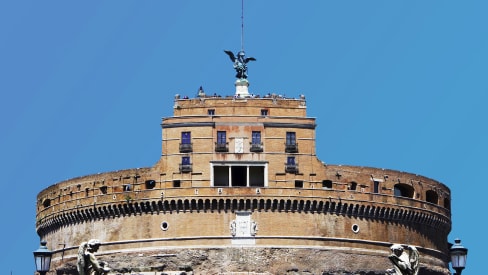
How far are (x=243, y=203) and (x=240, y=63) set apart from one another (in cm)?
1327

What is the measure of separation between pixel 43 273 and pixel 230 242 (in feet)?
176

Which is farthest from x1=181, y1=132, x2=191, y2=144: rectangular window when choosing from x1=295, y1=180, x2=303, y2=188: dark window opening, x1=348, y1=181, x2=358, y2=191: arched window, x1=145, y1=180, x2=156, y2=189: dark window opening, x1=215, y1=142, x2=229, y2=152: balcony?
x1=348, y1=181, x2=358, y2=191: arched window

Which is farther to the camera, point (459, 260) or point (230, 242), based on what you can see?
point (230, 242)

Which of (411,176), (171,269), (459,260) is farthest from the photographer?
(411,176)

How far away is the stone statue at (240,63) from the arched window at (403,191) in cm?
1401

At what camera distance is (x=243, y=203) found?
8950 centimetres

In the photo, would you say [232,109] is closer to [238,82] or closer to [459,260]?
[238,82]

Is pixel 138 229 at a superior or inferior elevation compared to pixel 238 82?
inferior

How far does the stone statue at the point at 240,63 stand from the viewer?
98.1 m

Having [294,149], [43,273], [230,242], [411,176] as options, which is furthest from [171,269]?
[43,273]

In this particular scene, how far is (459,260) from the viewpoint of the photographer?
3572 cm

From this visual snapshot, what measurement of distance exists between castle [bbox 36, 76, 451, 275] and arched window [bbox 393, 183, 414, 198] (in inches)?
75.3

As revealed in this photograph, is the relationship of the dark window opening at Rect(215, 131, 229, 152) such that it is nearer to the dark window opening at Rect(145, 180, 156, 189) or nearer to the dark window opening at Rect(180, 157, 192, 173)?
the dark window opening at Rect(180, 157, 192, 173)

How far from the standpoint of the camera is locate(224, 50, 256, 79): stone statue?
322 feet
